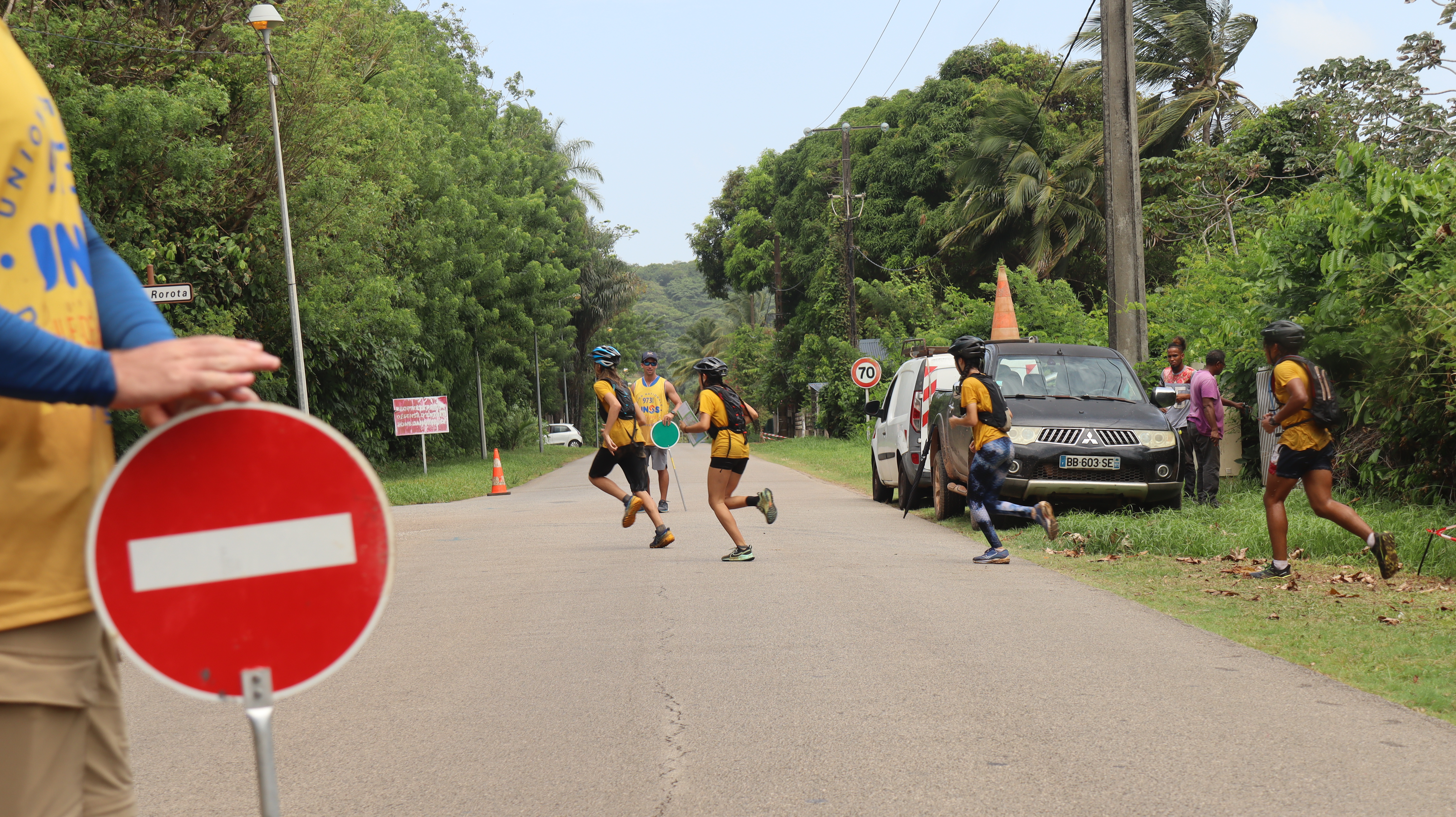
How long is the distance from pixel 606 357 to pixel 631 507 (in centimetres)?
159

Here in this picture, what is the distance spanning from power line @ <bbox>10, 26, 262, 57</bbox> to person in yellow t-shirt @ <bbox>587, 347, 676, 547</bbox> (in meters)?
10.1

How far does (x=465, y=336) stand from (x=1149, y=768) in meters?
34.2

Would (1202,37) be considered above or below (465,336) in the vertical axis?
above

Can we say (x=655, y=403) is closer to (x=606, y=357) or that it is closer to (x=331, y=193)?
(x=606, y=357)

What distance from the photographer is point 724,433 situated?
10859 mm

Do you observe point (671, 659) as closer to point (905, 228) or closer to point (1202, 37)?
point (1202, 37)

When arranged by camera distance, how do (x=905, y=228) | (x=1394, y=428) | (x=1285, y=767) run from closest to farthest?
(x=1285, y=767), (x=1394, y=428), (x=905, y=228)

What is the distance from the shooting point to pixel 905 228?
46656 millimetres

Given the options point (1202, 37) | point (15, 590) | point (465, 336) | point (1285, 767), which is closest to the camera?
point (15, 590)

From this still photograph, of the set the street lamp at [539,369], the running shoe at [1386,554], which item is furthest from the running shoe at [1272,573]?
the street lamp at [539,369]

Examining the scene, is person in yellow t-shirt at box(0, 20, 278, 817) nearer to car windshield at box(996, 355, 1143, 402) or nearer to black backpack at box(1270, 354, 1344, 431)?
black backpack at box(1270, 354, 1344, 431)

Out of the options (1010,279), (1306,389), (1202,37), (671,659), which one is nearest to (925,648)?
(671,659)

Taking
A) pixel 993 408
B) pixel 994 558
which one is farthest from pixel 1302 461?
pixel 993 408

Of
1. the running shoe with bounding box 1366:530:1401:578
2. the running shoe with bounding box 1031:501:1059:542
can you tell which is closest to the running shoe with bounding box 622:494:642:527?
the running shoe with bounding box 1031:501:1059:542
